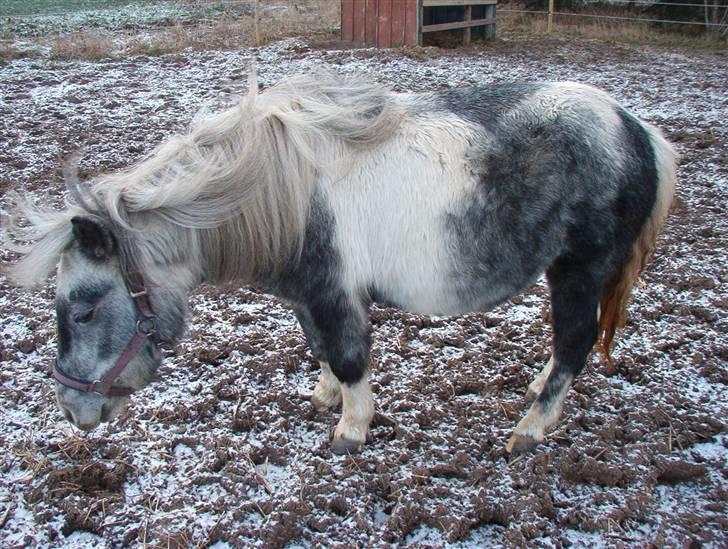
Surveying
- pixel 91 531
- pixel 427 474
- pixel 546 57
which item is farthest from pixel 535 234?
pixel 546 57

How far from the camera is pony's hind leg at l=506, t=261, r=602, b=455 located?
2293mm

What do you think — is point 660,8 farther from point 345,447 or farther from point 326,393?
point 345,447

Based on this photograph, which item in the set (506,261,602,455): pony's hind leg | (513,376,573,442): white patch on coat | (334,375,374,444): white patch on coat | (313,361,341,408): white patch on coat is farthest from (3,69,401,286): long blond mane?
(513,376,573,442): white patch on coat

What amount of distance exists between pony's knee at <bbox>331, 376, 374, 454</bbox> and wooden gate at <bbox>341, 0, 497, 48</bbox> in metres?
8.79

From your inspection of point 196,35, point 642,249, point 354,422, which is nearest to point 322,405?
point 354,422

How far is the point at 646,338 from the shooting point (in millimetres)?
3086

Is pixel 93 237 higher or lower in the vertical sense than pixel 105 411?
higher

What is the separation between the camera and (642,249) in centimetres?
235

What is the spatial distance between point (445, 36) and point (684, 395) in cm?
980

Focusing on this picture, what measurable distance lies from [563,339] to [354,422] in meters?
0.96

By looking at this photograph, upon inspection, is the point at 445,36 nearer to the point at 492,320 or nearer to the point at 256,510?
the point at 492,320

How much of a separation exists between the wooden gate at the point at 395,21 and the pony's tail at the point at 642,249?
27.5ft

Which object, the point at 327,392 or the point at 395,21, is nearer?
the point at 327,392

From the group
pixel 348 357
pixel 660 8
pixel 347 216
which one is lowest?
pixel 348 357
